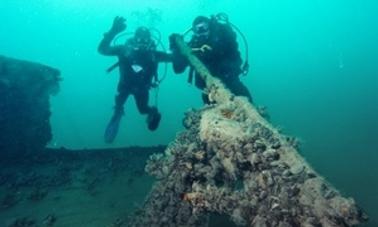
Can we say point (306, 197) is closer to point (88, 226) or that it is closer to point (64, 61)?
point (88, 226)

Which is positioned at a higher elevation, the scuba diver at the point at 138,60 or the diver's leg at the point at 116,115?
the scuba diver at the point at 138,60

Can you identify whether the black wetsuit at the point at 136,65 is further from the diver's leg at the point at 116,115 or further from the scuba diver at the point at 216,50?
the scuba diver at the point at 216,50

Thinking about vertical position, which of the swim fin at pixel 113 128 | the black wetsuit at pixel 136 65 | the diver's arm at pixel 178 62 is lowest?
the swim fin at pixel 113 128

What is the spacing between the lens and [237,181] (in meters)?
3.52

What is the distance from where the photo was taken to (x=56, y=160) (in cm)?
825

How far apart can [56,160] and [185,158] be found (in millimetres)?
5309

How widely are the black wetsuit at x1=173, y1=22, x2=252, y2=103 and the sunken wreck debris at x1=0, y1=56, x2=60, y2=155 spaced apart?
352 centimetres

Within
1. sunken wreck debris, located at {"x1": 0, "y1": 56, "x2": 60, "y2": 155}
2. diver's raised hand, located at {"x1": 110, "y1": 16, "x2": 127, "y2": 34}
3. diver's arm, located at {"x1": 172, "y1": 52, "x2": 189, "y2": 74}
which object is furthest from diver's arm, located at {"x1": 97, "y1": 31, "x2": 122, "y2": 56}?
diver's arm, located at {"x1": 172, "y1": 52, "x2": 189, "y2": 74}

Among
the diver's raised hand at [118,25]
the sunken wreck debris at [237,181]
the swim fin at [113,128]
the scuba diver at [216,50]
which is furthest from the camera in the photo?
the swim fin at [113,128]

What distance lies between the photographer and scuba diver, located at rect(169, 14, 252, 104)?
879 centimetres

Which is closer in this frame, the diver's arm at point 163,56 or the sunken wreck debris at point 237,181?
the sunken wreck debris at point 237,181

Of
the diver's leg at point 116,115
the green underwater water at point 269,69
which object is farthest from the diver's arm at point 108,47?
the green underwater water at point 269,69

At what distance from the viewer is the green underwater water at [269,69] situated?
18.0 m

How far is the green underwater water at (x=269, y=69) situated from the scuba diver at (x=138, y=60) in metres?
4.38
